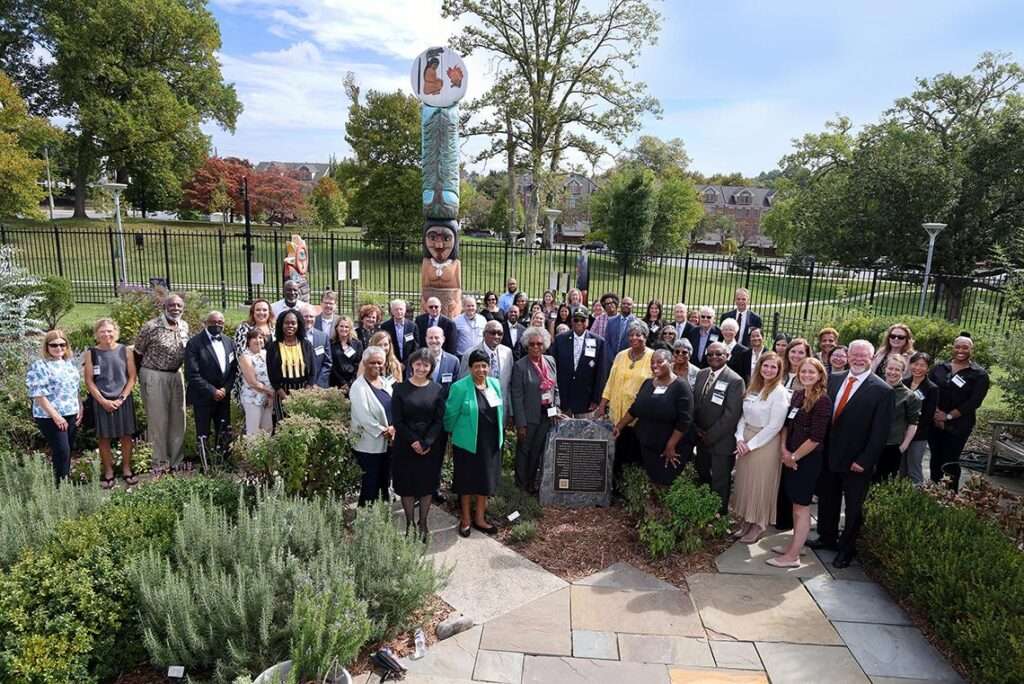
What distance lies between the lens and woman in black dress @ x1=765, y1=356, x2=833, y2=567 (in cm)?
479

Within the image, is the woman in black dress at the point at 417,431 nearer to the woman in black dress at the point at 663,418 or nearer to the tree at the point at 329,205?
the woman in black dress at the point at 663,418

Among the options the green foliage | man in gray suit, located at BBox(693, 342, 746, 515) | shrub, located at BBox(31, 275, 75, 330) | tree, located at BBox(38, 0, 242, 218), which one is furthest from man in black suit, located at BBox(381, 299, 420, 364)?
tree, located at BBox(38, 0, 242, 218)

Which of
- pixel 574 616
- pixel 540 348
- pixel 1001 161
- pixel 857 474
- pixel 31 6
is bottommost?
pixel 574 616

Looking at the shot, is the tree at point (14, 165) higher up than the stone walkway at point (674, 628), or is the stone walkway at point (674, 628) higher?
the tree at point (14, 165)

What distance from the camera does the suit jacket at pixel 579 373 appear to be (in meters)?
6.50

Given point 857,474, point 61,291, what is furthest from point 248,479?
point 61,291

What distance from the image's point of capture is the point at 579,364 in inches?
257

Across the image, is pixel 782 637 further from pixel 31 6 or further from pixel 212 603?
pixel 31 6

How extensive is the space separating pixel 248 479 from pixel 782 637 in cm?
414

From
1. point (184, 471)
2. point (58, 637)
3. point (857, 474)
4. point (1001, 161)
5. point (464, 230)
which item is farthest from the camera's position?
point (464, 230)

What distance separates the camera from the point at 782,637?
413 cm

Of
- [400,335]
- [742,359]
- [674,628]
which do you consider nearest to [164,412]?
[400,335]

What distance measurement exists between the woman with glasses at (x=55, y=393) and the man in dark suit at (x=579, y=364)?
4.55 m

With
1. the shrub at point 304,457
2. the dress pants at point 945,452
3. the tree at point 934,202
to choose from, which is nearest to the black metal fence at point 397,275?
the tree at point 934,202
